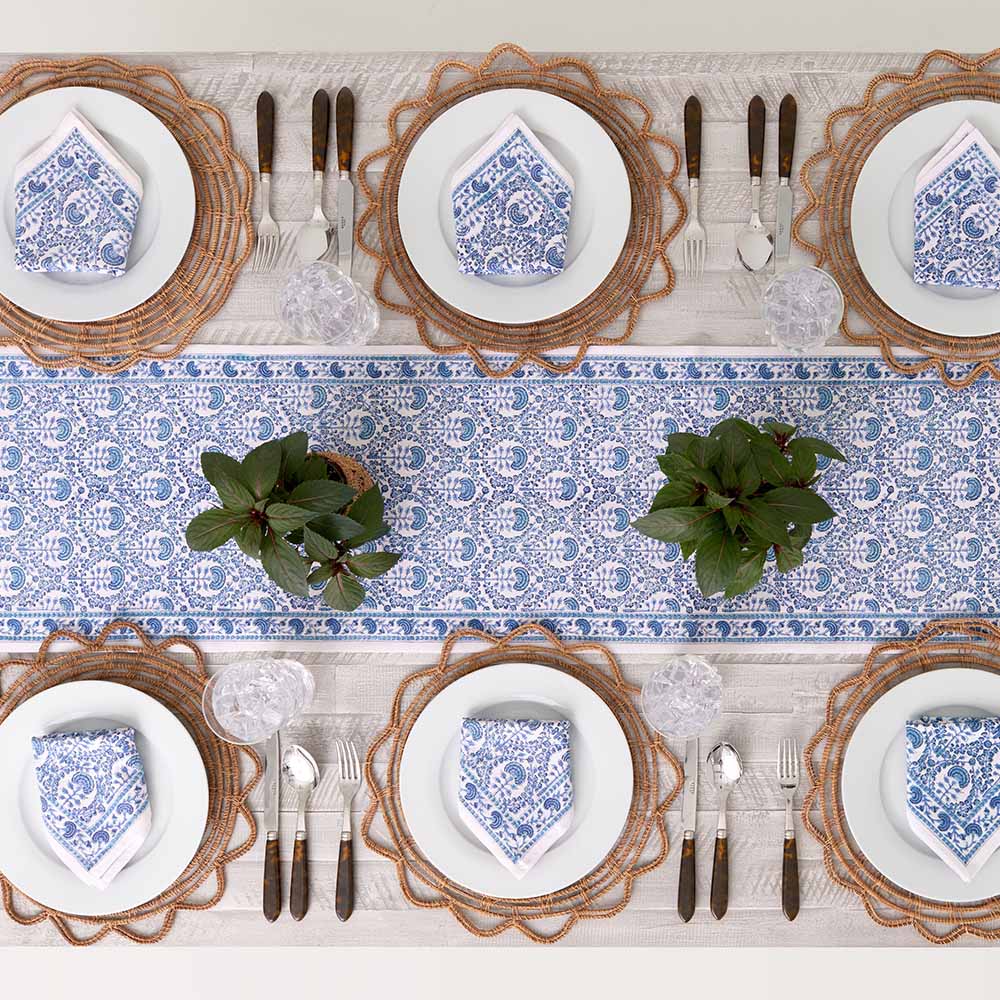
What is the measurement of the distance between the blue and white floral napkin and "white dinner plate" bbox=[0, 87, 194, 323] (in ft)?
2.49

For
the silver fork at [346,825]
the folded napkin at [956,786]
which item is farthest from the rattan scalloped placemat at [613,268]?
the folded napkin at [956,786]

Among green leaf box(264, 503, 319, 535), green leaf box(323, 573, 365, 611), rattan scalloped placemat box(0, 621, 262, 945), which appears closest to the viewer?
green leaf box(264, 503, 319, 535)

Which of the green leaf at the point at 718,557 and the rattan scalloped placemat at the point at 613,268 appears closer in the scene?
the green leaf at the point at 718,557

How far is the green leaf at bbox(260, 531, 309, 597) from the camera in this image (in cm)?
106

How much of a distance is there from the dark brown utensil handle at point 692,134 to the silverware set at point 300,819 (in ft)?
3.11

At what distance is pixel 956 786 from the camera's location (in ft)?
3.89

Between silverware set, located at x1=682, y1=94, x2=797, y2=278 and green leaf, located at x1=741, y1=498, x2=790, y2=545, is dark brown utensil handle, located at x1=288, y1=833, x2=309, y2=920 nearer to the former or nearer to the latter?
green leaf, located at x1=741, y1=498, x2=790, y2=545

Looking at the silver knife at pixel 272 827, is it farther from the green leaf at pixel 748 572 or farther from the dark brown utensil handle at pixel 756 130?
the dark brown utensil handle at pixel 756 130

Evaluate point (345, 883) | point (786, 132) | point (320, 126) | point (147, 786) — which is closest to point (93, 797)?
point (147, 786)

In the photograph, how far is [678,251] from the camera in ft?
4.17

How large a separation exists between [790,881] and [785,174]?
0.98 metres

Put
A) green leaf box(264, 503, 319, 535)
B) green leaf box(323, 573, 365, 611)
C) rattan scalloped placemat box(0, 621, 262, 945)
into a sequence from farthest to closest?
rattan scalloped placemat box(0, 621, 262, 945) < green leaf box(323, 573, 365, 611) < green leaf box(264, 503, 319, 535)

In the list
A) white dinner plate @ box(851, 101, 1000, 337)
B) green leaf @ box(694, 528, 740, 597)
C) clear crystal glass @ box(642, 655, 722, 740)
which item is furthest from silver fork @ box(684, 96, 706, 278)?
clear crystal glass @ box(642, 655, 722, 740)

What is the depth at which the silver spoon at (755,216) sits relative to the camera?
4.09 feet
